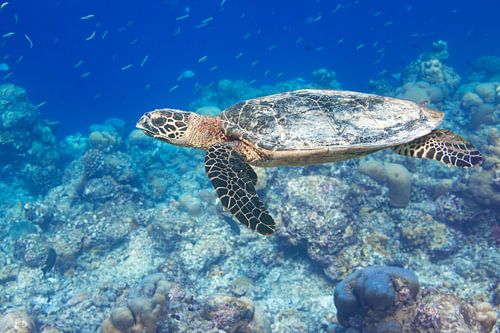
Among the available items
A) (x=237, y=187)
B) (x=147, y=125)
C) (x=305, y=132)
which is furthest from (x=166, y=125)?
(x=305, y=132)

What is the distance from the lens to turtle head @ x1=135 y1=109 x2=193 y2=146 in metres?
4.99

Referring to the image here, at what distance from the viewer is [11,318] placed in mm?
6336

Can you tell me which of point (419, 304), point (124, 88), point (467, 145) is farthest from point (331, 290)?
point (124, 88)

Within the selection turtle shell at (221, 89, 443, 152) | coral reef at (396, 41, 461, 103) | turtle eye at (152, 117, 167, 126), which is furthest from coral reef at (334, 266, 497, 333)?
coral reef at (396, 41, 461, 103)

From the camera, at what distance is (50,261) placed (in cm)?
950

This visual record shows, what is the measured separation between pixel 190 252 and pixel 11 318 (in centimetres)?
403

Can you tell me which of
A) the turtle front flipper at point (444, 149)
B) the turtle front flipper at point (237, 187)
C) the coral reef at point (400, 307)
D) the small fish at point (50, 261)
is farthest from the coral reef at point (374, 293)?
the small fish at point (50, 261)

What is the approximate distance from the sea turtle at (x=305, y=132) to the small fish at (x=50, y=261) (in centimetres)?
717

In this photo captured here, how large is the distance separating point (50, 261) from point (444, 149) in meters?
10.9

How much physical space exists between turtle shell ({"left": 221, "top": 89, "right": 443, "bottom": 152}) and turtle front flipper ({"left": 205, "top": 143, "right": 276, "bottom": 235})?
0.48 metres

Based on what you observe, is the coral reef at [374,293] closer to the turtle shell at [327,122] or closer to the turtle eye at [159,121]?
the turtle shell at [327,122]

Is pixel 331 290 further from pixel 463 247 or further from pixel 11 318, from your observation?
pixel 11 318

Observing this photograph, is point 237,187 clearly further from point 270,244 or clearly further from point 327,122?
point 270,244

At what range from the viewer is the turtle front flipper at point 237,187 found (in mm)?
3366
